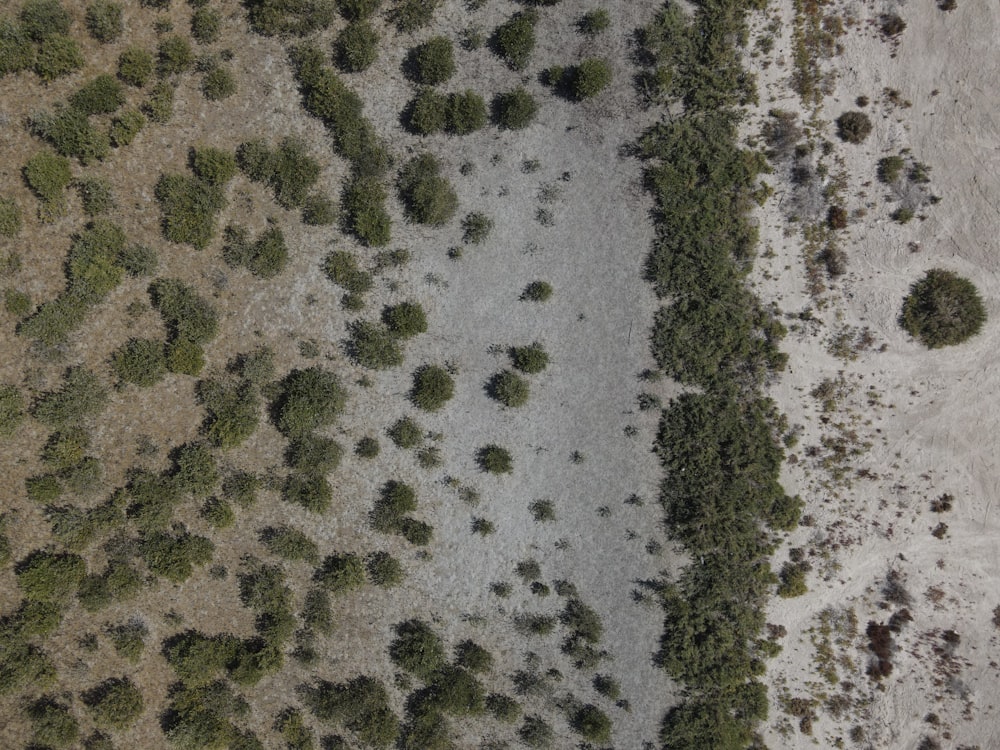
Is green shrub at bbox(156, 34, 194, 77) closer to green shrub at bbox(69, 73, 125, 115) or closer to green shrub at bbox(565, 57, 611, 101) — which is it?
green shrub at bbox(69, 73, 125, 115)

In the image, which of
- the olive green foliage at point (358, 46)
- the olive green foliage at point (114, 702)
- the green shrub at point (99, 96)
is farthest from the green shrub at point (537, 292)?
the olive green foliage at point (114, 702)

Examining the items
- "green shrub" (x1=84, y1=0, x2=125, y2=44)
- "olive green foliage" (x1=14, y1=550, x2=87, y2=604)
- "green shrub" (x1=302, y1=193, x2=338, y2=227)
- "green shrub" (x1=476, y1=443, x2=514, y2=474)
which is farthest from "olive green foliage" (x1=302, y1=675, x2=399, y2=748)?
"green shrub" (x1=84, y1=0, x2=125, y2=44)

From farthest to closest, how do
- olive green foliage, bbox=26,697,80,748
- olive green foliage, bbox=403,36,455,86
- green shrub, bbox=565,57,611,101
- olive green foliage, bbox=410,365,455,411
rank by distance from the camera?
1. olive green foliage, bbox=26,697,80,748
2. olive green foliage, bbox=410,365,455,411
3. olive green foliage, bbox=403,36,455,86
4. green shrub, bbox=565,57,611,101

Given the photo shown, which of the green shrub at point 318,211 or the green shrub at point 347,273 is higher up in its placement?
the green shrub at point 318,211

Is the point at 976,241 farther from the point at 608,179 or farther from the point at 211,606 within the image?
the point at 211,606

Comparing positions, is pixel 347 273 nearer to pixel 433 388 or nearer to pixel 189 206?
pixel 433 388

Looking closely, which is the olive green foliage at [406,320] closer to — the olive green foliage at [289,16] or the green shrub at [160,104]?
the olive green foliage at [289,16]

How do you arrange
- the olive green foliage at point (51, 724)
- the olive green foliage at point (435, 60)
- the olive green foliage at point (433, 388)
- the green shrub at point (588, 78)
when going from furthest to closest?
1. the olive green foliage at point (51, 724)
2. the olive green foliage at point (433, 388)
3. the olive green foliage at point (435, 60)
4. the green shrub at point (588, 78)
